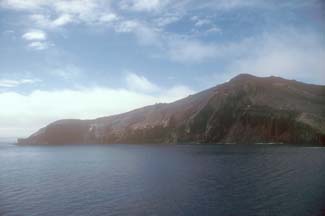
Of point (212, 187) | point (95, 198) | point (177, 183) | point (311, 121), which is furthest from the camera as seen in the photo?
point (311, 121)

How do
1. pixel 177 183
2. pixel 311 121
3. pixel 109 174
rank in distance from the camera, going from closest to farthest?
pixel 177 183, pixel 109 174, pixel 311 121

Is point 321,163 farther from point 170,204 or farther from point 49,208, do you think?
point 49,208

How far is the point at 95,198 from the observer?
60594 millimetres

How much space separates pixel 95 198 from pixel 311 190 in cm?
4482

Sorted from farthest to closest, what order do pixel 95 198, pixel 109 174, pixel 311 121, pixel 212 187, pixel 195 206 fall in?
pixel 311 121 < pixel 109 174 < pixel 212 187 < pixel 95 198 < pixel 195 206

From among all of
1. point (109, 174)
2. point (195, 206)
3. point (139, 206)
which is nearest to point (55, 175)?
point (109, 174)

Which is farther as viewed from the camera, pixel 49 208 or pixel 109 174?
pixel 109 174

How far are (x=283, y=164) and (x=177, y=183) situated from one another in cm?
4359

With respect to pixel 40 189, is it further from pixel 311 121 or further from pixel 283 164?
pixel 311 121

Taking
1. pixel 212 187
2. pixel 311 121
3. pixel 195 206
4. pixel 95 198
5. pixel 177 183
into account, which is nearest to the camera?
pixel 195 206

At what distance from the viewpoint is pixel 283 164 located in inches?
3890

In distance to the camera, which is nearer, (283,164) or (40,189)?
(40,189)

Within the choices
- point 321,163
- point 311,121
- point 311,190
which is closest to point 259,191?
point 311,190

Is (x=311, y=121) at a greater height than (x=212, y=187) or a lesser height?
greater
